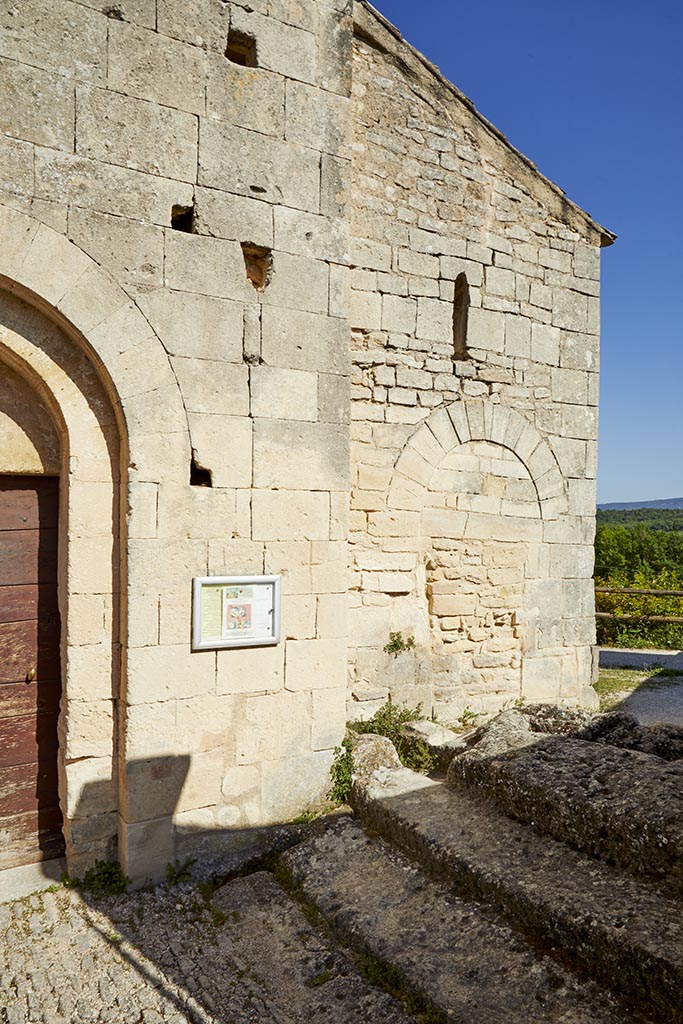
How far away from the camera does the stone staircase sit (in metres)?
2.76

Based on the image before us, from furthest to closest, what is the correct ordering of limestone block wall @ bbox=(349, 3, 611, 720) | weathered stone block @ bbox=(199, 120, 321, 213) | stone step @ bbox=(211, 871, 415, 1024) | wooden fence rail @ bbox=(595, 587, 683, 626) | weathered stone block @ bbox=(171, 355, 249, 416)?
1. wooden fence rail @ bbox=(595, 587, 683, 626)
2. limestone block wall @ bbox=(349, 3, 611, 720)
3. weathered stone block @ bbox=(199, 120, 321, 213)
4. weathered stone block @ bbox=(171, 355, 249, 416)
5. stone step @ bbox=(211, 871, 415, 1024)

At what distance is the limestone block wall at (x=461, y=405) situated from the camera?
5.41 metres

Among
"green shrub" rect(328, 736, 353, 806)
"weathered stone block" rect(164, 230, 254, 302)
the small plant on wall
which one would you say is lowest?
"green shrub" rect(328, 736, 353, 806)

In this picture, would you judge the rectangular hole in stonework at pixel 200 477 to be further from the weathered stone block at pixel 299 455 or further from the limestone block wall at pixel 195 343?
the weathered stone block at pixel 299 455

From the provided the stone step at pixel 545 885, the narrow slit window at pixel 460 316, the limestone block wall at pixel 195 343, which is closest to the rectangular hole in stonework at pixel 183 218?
the limestone block wall at pixel 195 343

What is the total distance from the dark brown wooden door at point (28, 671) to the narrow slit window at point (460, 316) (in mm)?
3380

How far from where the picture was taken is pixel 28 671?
409 centimetres

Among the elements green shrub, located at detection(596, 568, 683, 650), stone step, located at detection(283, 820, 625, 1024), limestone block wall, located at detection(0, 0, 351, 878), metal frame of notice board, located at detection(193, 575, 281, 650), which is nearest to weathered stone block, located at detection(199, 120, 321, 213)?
limestone block wall, located at detection(0, 0, 351, 878)

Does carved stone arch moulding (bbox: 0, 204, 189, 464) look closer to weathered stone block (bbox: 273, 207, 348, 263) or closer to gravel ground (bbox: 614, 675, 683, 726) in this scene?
weathered stone block (bbox: 273, 207, 348, 263)

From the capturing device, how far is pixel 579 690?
660 cm

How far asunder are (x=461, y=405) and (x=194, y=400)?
2.50m

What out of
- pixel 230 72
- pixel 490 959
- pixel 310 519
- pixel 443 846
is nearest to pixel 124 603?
pixel 310 519

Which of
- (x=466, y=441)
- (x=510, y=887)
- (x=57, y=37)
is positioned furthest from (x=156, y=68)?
(x=510, y=887)

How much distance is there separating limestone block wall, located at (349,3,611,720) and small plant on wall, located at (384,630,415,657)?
0.05m
